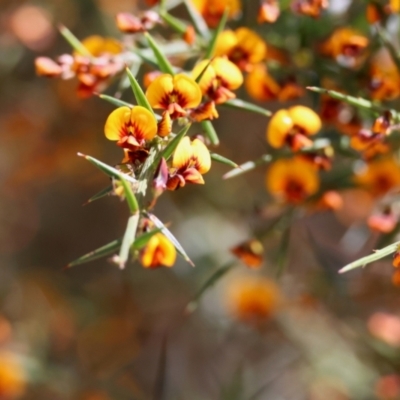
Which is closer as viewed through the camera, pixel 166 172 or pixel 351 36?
pixel 166 172

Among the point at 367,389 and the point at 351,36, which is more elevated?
the point at 351,36

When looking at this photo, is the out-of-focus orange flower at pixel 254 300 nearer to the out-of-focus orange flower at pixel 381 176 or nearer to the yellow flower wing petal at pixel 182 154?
the out-of-focus orange flower at pixel 381 176

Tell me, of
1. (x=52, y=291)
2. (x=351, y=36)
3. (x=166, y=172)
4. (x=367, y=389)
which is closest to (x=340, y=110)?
(x=351, y=36)

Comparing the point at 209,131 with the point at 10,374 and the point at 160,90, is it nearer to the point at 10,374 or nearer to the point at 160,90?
the point at 160,90

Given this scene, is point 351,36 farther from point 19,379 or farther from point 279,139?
point 19,379

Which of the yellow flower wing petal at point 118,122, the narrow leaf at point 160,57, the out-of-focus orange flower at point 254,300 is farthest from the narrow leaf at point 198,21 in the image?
the out-of-focus orange flower at point 254,300

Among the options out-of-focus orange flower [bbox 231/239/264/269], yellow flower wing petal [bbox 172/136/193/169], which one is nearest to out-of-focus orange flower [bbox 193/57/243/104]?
yellow flower wing petal [bbox 172/136/193/169]

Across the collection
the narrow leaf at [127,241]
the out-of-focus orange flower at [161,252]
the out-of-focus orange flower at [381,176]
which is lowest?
the out-of-focus orange flower at [381,176]
